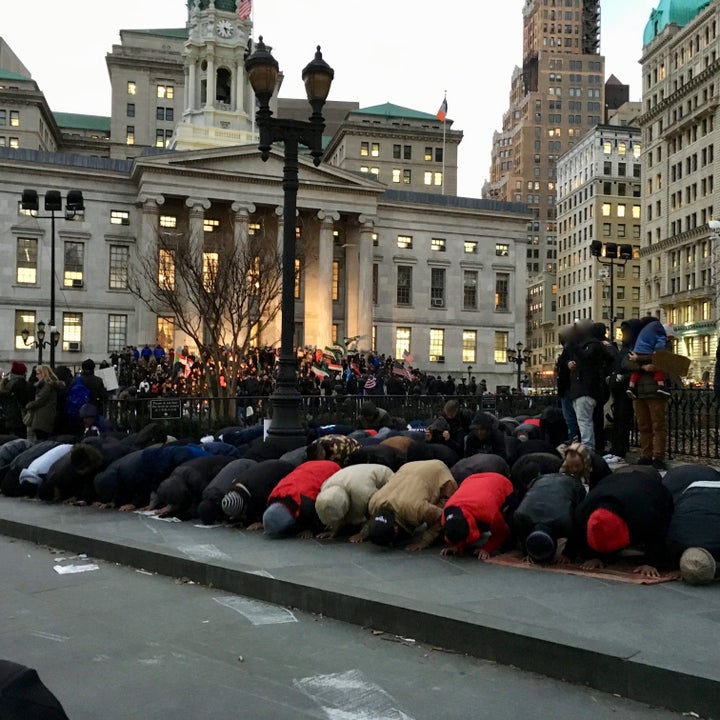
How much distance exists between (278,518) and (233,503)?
0.67 metres

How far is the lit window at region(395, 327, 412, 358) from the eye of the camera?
6544 cm

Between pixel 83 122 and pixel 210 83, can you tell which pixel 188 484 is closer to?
pixel 210 83

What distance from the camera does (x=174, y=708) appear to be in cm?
446

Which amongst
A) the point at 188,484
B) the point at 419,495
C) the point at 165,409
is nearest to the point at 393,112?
the point at 165,409

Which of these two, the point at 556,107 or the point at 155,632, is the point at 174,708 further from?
the point at 556,107

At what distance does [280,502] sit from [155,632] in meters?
2.80

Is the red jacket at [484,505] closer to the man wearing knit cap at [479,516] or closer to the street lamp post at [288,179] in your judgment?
the man wearing knit cap at [479,516]

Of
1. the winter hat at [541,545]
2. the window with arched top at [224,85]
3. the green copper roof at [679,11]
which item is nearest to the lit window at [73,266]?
the window with arched top at [224,85]

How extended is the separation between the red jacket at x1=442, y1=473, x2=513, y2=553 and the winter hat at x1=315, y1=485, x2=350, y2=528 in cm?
123

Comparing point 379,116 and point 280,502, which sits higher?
point 379,116

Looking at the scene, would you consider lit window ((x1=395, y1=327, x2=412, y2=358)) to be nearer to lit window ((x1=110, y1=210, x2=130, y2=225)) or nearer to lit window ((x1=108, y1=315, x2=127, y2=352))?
lit window ((x1=108, y1=315, x2=127, y2=352))

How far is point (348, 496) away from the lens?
850 cm

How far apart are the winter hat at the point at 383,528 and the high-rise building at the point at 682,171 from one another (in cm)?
7506

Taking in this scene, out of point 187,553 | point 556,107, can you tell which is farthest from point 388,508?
point 556,107
